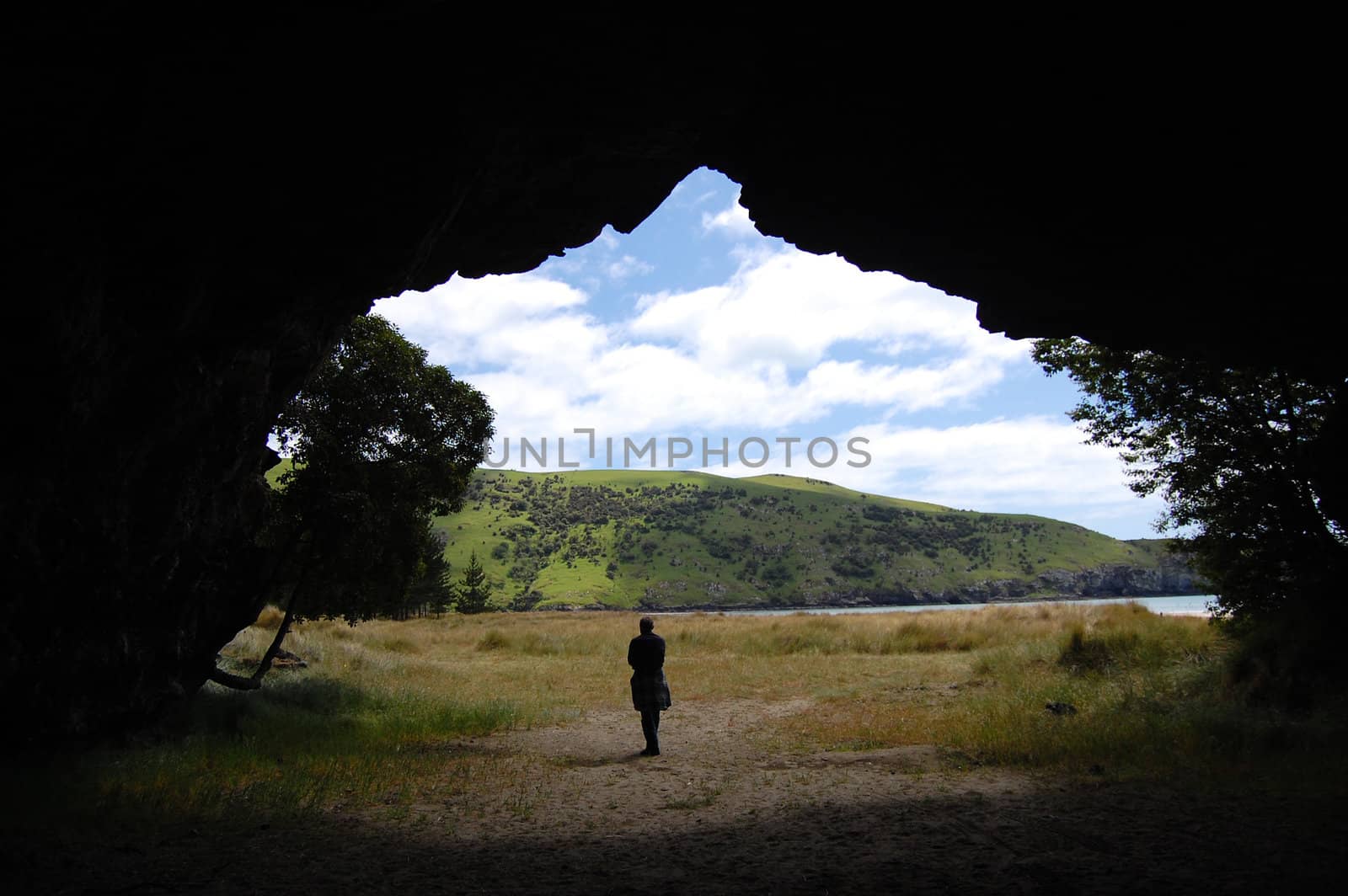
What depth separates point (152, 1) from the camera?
5.91m

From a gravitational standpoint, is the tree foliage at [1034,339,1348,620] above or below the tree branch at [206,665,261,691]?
above

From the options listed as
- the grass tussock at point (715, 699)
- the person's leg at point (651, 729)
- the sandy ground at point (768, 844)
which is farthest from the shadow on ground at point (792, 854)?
the person's leg at point (651, 729)

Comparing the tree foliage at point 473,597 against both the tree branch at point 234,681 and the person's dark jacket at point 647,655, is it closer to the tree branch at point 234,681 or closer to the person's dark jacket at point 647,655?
the tree branch at point 234,681

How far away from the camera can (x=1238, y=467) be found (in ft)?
45.4

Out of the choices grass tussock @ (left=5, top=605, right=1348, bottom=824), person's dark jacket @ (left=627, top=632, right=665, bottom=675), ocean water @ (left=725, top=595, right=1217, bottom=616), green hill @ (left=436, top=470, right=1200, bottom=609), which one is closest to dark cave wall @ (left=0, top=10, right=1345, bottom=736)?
grass tussock @ (left=5, top=605, right=1348, bottom=824)

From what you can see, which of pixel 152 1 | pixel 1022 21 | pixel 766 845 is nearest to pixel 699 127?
pixel 1022 21

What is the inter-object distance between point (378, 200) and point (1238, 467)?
52.2 ft

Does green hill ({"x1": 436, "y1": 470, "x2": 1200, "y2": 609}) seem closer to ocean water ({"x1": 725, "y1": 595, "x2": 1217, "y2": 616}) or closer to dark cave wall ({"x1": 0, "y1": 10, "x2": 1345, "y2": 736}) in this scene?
ocean water ({"x1": 725, "y1": 595, "x2": 1217, "y2": 616})

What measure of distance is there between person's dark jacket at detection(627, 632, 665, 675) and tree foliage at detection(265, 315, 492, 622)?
7.43 m

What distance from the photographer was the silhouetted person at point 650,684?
12.0m

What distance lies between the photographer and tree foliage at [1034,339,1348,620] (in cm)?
1277

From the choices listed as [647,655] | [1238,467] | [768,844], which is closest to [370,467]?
[647,655]

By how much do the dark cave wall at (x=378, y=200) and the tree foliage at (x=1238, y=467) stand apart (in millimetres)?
2891

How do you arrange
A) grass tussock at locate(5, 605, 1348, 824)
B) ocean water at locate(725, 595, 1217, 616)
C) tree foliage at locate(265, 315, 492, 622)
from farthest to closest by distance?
ocean water at locate(725, 595, 1217, 616) → tree foliage at locate(265, 315, 492, 622) → grass tussock at locate(5, 605, 1348, 824)
